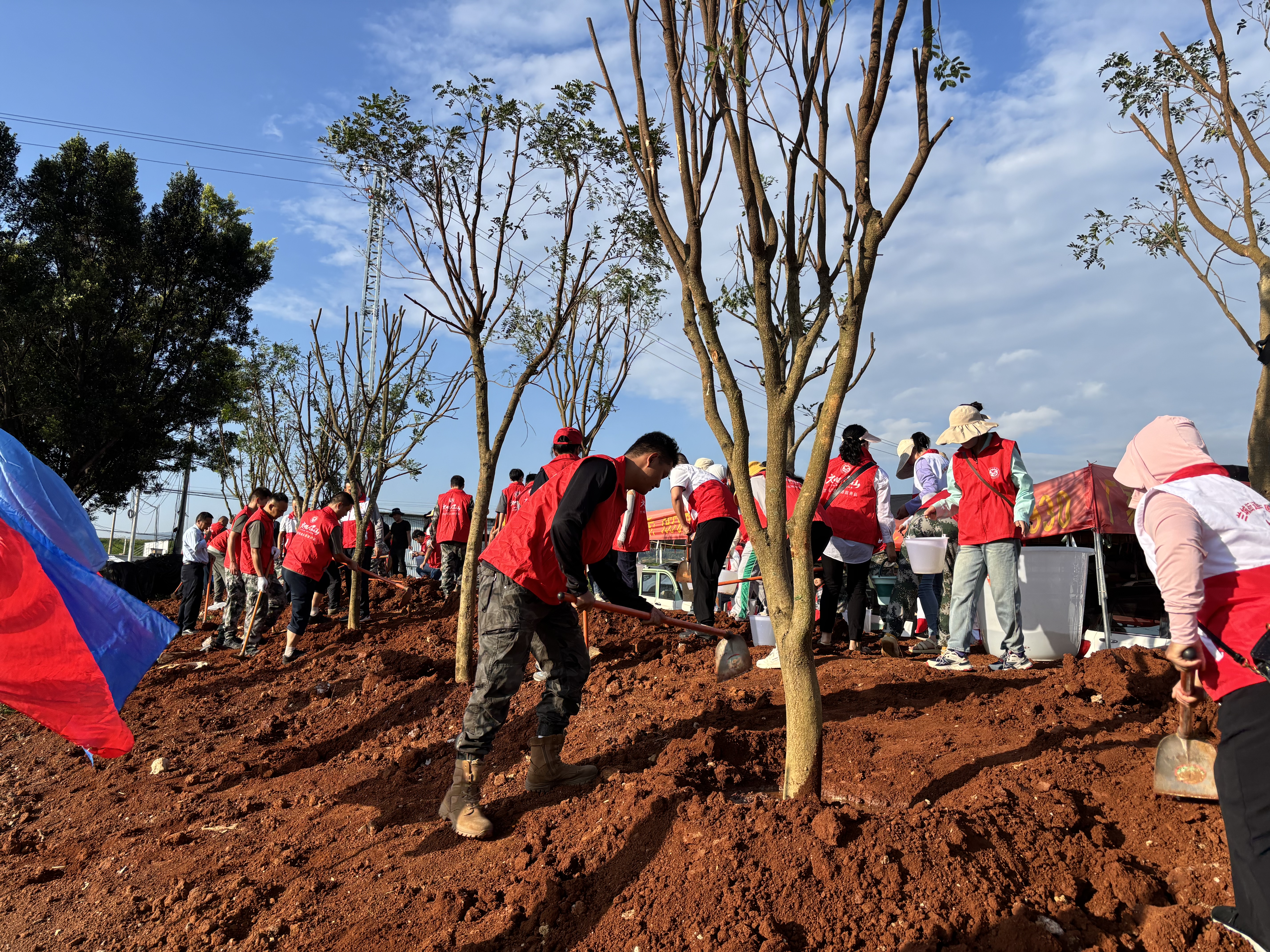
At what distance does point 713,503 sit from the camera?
6.18 meters

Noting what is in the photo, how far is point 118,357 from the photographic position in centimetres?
1473

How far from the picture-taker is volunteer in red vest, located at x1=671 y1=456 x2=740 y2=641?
6.12 m

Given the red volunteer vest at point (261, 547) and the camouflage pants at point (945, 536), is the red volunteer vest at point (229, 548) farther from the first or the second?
the camouflage pants at point (945, 536)

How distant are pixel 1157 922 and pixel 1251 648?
0.81 m

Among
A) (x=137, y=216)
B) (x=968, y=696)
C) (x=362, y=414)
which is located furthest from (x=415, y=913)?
(x=137, y=216)

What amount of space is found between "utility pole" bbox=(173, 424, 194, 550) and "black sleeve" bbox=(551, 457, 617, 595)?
54.3 feet

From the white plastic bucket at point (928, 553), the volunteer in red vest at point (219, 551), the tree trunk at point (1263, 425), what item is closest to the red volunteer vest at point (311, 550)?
the volunteer in red vest at point (219, 551)

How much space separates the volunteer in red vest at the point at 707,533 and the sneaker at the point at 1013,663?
2078 millimetres

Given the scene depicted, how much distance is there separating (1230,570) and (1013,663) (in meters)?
2.96

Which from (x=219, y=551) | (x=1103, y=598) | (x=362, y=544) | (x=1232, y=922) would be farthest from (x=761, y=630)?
(x=219, y=551)

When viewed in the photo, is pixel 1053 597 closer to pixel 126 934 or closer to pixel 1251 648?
pixel 1251 648

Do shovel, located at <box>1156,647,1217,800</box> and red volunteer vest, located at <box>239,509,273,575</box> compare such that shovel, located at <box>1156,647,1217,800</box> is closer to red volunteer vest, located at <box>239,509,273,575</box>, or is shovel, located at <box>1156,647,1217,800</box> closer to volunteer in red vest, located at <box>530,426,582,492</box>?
volunteer in red vest, located at <box>530,426,582,492</box>

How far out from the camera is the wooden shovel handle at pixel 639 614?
355cm

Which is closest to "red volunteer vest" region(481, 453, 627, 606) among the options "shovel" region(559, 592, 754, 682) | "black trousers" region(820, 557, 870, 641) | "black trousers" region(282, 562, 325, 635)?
"shovel" region(559, 592, 754, 682)
